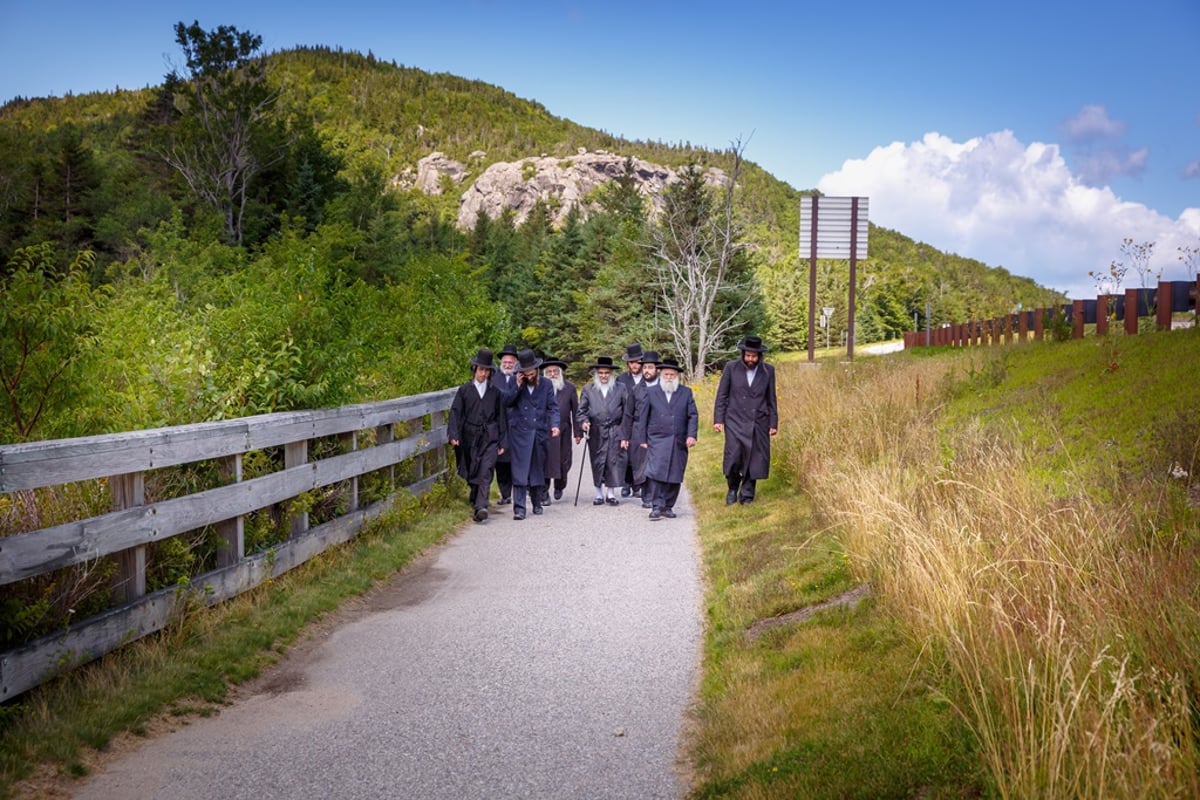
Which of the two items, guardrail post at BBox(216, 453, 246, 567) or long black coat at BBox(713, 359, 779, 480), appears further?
long black coat at BBox(713, 359, 779, 480)

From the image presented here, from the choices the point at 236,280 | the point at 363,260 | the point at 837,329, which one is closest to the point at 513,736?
the point at 236,280

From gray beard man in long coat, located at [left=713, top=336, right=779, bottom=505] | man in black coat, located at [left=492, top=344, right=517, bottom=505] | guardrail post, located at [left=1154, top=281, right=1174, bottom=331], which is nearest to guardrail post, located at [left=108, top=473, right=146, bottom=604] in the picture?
man in black coat, located at [left=492, top=344, right=517, bottom=505]

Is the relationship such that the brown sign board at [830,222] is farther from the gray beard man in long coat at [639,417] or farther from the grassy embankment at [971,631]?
the grassy embankment at [971,631]

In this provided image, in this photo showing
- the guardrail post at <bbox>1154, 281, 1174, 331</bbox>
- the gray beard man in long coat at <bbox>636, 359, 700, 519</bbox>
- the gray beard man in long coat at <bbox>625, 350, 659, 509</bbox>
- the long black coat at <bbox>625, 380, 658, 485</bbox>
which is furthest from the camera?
the guardrail post at <bbox>1154, 281, 1174, 331</bbox>

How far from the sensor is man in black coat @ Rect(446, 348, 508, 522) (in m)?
11.6

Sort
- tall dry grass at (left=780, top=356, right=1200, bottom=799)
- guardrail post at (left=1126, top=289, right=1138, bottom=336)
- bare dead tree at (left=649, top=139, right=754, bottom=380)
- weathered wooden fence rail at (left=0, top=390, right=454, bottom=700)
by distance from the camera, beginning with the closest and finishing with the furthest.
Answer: tall dry grass at (left=780, top=356, right=1200, bottom=799)
weathered wooden fence rail at (left=0, top=390, right=454, bottom=700)
guardrail post at (left=1126, top=289, right=1138, bottom=336)
bare dead tree at (left=649, top=139, right=754, bottom=380)

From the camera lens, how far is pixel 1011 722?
3676 mm

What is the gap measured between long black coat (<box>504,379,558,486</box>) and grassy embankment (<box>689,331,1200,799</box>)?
2793 millimetres

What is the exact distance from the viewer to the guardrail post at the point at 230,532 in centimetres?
671

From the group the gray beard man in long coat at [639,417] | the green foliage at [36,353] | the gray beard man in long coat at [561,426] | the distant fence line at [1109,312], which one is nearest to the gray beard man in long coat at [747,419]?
the gray beard man in long coat at [639,417]

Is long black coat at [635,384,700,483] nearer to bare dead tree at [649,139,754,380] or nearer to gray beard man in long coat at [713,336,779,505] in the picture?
gray beard man in long coat at [713,336,779,505]

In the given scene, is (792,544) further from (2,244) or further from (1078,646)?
(2,244)

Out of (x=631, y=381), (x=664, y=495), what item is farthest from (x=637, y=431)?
(x=631, y=381)

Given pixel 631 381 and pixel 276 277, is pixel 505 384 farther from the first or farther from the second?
pixel 276 277
